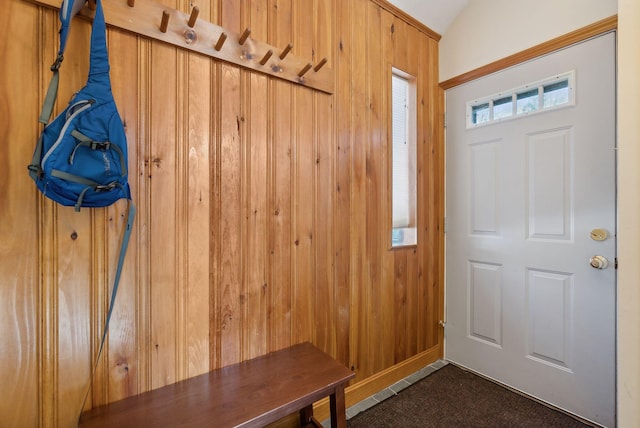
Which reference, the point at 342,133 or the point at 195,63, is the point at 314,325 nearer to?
the point at 342,133

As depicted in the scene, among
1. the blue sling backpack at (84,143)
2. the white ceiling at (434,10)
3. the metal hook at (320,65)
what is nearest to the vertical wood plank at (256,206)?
the metal hook at (320,65)

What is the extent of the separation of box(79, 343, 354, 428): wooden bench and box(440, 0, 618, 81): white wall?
2.32 metres

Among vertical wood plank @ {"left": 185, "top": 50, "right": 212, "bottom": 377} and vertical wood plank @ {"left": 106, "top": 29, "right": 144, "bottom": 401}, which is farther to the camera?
vertical wood plank @ {"left": 185, "top": 50, "right": 212, "bottom": 377}

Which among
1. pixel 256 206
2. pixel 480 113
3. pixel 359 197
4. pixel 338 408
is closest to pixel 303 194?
pixel 256 206

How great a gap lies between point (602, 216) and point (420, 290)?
46.6 inches

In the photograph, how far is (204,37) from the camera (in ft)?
4.10

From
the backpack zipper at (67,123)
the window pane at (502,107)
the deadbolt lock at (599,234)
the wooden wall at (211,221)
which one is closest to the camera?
the backpack zipper at (67,123)

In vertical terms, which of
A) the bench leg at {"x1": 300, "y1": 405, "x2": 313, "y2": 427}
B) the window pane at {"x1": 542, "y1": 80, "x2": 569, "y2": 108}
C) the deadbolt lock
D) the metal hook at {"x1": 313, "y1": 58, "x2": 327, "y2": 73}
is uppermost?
the metal hook at {"x1": 313, "y1": 58, "x2": 327, "y2": 73}

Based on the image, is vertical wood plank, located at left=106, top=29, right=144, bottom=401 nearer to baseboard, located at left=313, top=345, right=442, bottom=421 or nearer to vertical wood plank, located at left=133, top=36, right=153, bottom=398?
vertical wood plank, located at left=133, top=36, right=153, bottom=398

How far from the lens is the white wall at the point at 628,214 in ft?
4.45

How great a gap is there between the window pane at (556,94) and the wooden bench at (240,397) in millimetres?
2021

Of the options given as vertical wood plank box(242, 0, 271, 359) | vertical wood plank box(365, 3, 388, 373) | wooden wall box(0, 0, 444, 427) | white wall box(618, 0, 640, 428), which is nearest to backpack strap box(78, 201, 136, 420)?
wooden wall box(0, 0, 444, 427)

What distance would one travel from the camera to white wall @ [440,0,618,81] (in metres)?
1.67

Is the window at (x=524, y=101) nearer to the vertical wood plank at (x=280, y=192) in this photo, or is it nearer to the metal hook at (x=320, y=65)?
the metal hook at (x=320, y=65)
